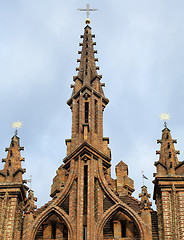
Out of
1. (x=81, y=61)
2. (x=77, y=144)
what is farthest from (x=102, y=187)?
(x=81, y=61)

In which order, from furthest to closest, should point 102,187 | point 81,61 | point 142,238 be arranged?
point 81,61 < point 102,187 < point 142,238

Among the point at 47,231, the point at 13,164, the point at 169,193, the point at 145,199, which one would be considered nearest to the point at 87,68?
the point at 13,164

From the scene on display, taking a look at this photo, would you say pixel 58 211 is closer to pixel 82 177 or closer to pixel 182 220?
pixel 82 177

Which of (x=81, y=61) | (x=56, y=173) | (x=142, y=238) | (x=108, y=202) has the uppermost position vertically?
(x=81, y=61)

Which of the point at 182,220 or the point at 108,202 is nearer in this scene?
the point at 182,220

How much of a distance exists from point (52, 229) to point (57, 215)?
620 millimetres

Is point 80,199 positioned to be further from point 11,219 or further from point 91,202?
point 11,219

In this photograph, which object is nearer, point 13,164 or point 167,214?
point 167,214

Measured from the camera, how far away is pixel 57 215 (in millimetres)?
30859

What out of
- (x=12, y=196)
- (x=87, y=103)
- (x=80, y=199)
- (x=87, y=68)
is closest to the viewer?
(x=80, y=199)

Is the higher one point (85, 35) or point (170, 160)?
point (85, 35)

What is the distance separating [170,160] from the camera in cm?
3206

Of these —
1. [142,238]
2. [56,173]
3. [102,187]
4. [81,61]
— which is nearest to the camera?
[142,238]

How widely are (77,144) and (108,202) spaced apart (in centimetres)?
330
